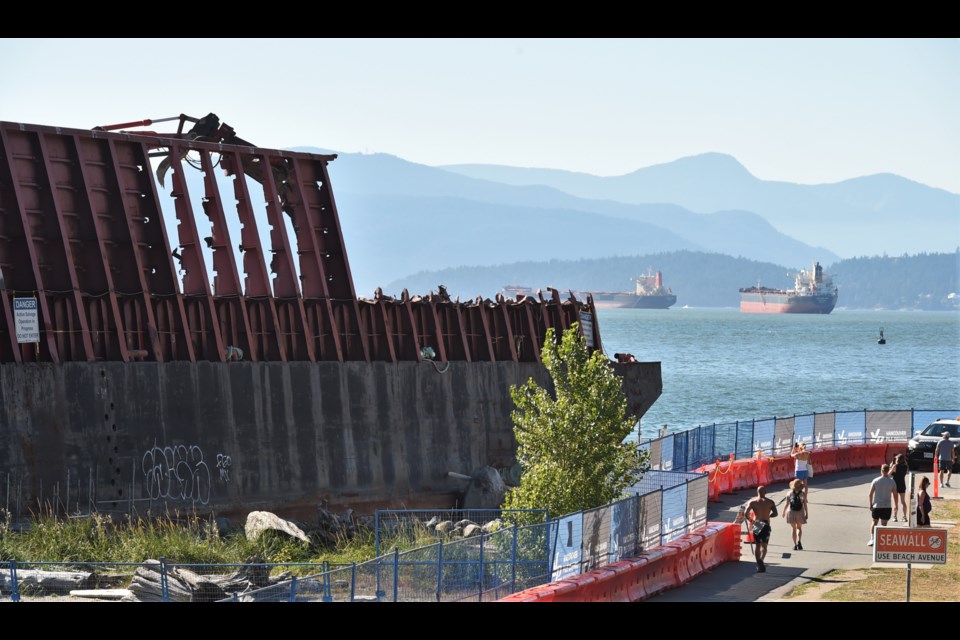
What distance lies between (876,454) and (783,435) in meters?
3.29

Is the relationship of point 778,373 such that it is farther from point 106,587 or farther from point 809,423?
point 106,587

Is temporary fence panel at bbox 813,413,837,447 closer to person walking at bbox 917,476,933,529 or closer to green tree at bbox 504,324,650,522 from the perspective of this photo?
person walking at bbox 917,476,933,529

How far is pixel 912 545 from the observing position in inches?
661

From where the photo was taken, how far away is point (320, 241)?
3641 cm

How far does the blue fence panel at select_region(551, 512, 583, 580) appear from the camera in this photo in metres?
19.5

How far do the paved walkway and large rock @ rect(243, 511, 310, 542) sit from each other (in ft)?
27.1

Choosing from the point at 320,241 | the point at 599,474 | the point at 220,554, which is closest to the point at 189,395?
the point at 220,554

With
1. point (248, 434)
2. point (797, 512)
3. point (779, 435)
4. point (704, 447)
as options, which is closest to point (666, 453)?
point (704, 447)

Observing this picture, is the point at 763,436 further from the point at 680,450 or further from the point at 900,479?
the point at 900,479

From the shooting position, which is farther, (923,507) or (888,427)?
(888,427)

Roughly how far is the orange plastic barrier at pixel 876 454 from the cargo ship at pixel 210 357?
10526mm

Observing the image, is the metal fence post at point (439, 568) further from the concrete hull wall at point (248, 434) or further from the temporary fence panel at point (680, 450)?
the temporary fence panel at point (680, 450)

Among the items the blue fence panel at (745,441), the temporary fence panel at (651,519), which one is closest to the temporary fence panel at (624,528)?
the temporary fence panel at (651,519)

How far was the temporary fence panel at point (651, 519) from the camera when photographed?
22281 millimetres
